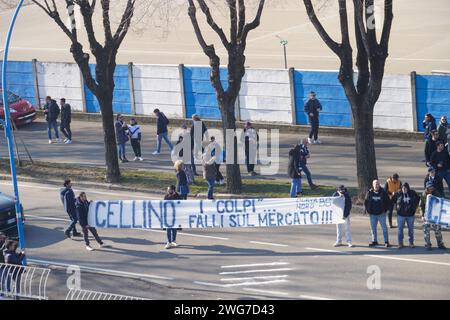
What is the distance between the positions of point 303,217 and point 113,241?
4541 mm

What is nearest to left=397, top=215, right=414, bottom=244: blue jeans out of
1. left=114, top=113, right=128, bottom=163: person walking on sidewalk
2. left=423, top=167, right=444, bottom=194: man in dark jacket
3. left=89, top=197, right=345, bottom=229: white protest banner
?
left=89, top=197, right=345, bottom=229: white protest banner

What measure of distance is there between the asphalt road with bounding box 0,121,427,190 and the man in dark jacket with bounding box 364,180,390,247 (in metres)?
4.42

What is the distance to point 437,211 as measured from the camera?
20000mm

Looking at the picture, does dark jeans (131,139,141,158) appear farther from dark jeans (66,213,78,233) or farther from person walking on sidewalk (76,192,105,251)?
person walking on sidewalk (76,192,105,251)

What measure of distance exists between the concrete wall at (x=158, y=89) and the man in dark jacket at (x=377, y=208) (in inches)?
553

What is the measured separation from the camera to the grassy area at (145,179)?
2458 centimetres

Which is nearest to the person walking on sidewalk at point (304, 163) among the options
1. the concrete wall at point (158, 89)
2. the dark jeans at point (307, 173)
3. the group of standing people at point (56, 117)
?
the dark jeans at point (307, 173)

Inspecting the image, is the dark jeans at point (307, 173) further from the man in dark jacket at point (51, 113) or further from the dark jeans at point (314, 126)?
the man in dark jacket at point (51, 113)

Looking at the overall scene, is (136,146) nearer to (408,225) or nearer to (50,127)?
(50,127)

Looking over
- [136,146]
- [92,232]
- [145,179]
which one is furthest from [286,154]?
[92,232]

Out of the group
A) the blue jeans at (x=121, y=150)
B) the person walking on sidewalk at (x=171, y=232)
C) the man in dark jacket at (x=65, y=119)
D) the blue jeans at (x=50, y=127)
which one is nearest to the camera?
the person walking on sidewalk at (x=171, y=232)

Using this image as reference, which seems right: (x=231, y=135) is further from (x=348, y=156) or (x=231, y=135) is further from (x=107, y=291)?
(x=107, y=291)

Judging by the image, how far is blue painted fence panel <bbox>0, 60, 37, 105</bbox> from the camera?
3628cm

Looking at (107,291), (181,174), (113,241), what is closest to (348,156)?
(181,174)
